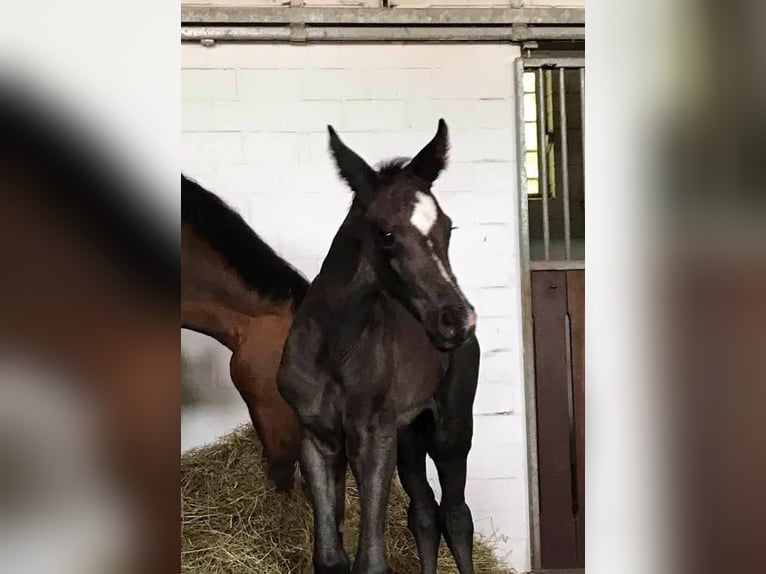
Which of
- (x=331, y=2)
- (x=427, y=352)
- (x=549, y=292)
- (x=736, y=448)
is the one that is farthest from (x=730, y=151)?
(x=331, y=2)

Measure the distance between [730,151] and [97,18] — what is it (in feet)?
4.05

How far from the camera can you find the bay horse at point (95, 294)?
1210 millimetres

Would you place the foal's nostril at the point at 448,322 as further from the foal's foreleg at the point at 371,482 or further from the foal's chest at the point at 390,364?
the foal's foreleg at the point at 371,482

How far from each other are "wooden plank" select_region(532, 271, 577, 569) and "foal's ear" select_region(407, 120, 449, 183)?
0.28 m

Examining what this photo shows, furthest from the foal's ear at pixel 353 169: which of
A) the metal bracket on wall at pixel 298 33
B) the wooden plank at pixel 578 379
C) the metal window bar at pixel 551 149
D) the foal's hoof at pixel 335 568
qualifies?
the foal's hoof at pixel 335 568

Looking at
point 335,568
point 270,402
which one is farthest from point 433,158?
point 335,568

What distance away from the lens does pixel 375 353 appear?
4.07 ft

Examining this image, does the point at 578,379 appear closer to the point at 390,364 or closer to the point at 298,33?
the point at 390,364

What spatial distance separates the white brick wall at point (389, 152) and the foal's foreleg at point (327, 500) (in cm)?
18

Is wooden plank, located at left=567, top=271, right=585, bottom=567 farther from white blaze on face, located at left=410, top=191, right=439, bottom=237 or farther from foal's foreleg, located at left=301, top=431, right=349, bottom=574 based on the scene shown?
foal's foreleg, located at left=301, top=431, right=349, bottom=574

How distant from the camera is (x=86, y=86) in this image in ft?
3.99

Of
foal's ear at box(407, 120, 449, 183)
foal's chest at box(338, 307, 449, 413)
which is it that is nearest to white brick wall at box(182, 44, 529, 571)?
foal's ear at box(407, 120, 449, 183)

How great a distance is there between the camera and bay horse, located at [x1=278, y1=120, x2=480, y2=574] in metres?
1.22

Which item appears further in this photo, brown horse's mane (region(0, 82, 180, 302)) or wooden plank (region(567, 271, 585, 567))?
wooden plank (region(567, 271, 585, 567))
